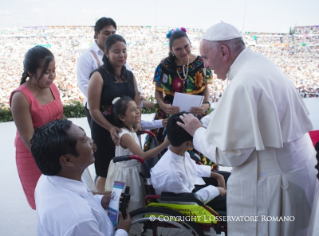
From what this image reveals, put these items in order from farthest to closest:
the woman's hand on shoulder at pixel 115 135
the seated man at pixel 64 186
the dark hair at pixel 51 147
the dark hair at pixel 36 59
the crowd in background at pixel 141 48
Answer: the crowd in background at pixel 141 48
the woman's hand on shoulder at pixel 115 135
the dark hair at pixel 36 59
the dark hair at pixel 51 147
the seated man at pixel 64 186

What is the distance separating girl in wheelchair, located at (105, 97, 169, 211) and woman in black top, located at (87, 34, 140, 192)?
9 cm

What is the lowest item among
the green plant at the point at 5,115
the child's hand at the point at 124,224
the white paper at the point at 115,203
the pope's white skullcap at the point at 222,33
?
the green plant at the point at 5,115

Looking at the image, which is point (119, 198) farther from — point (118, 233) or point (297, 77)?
point (297, 77)

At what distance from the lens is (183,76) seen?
106 inches

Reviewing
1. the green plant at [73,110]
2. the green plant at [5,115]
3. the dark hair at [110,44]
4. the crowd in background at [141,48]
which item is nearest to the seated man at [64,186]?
the dark hair at [110,44]

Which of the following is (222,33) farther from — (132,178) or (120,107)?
(132,178)

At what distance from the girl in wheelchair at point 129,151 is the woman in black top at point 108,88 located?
0.29 feet

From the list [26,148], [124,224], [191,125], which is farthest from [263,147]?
[26,148]

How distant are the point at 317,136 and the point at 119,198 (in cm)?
129

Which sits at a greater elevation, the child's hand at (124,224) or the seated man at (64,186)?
the seated man at (64,186)

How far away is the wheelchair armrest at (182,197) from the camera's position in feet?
5.59

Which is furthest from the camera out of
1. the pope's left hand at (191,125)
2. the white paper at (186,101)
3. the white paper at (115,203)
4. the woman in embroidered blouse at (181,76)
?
the woman in embroidered blouse at (181,76)

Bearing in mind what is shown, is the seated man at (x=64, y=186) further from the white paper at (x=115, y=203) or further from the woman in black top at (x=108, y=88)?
the woman in black top at (x=108, y=88)

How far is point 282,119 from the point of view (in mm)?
1322
